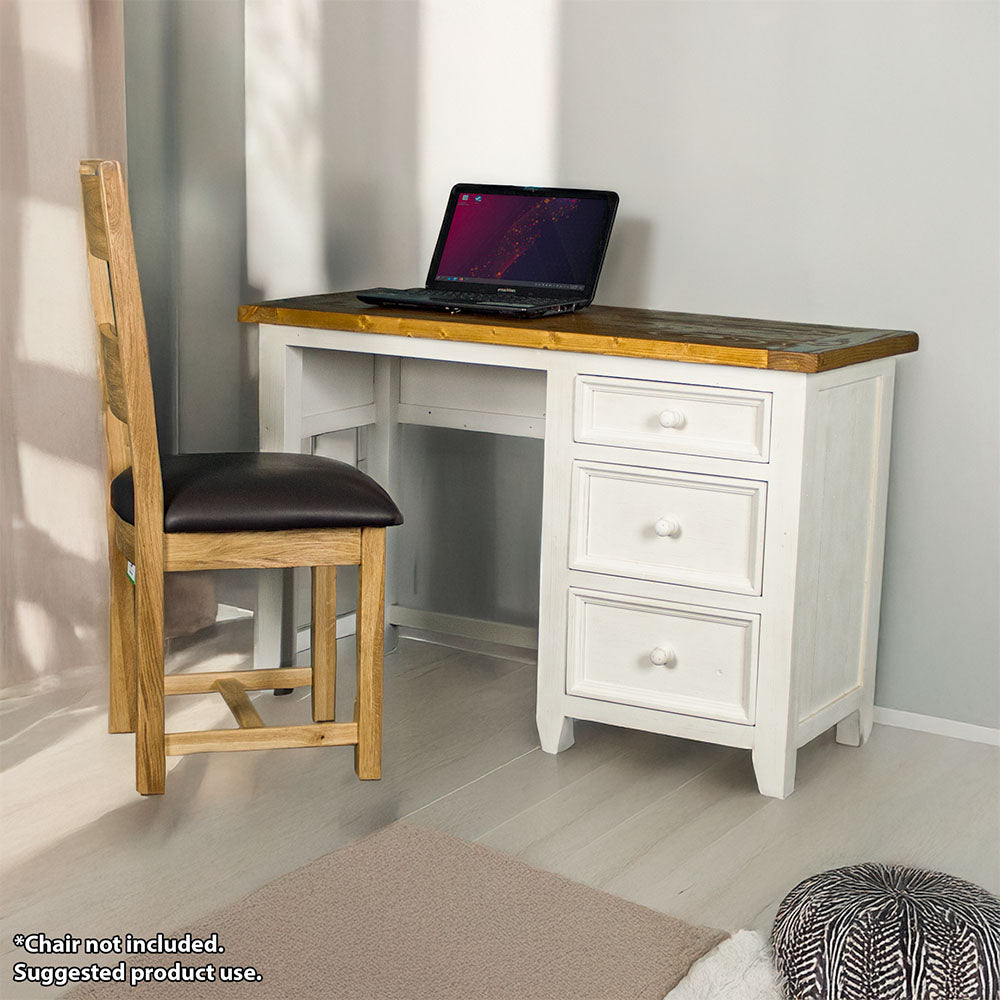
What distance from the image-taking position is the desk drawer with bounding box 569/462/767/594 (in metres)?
2.08

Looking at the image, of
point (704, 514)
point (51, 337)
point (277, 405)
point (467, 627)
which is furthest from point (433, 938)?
point (51, 337)

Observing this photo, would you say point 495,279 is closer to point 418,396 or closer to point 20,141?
point 418,396

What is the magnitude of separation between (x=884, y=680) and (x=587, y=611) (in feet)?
2.04

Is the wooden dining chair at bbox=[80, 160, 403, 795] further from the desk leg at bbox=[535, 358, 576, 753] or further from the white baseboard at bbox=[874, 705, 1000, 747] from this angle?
the white baseboard at bbox=[874, 705, 1000, 747]

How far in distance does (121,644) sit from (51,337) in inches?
25.4

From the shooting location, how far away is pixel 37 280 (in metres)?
2.48

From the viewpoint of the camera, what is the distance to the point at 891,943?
4.77 feet

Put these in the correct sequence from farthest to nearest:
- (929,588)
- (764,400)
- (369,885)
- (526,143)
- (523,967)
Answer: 1. (526,143)
2. (929,588)
3. (764,400)
4. (369,885)
5. (523,967)

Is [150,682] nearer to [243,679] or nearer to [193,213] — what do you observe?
[243,679]

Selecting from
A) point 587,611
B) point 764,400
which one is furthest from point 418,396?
point 764,400

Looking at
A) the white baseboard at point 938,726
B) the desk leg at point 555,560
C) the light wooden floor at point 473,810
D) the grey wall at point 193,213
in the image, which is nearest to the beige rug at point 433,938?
the light wooden floor at point 473,810

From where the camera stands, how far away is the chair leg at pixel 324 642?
2.25 m

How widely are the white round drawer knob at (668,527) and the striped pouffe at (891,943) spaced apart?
0.69 m

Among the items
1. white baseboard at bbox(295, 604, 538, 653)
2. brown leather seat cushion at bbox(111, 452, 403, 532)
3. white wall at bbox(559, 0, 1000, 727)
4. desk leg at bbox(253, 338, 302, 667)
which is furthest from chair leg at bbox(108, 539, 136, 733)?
white wall at bbox(559, 0, 1000, 727)
